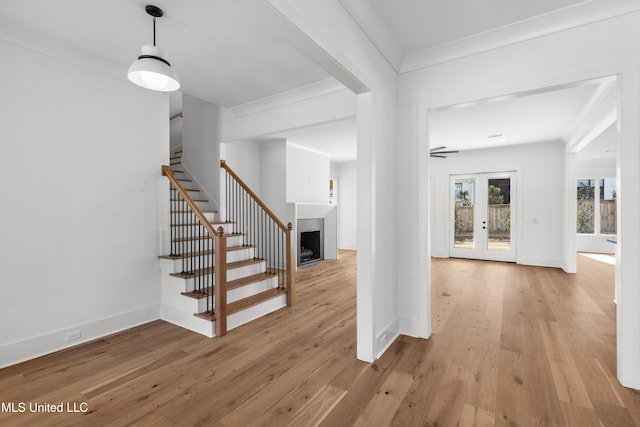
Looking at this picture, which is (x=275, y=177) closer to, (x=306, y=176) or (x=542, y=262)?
(x=306, y=176)

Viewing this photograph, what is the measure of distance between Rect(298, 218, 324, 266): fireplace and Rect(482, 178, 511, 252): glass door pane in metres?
3.98

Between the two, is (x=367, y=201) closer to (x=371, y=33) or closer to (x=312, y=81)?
(x=371, y=33)

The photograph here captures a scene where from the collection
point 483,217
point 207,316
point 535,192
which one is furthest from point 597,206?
point 207,316

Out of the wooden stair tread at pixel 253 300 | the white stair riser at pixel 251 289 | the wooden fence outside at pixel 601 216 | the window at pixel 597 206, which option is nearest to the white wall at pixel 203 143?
the white stair riser at pixel 251 289

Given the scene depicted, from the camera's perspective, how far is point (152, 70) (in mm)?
2121

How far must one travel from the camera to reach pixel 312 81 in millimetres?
3441

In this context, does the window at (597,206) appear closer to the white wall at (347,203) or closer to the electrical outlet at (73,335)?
the white wall at (347,203)

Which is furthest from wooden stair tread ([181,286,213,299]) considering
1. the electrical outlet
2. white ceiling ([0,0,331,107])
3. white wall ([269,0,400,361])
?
white ceiling ([0,0,331,107])

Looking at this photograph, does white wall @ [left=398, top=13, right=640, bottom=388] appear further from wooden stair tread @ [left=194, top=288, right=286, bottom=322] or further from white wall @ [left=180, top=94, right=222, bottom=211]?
white wall @ [left=180, top=94, right=222, bottom=211]

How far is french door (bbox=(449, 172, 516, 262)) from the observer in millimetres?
6941

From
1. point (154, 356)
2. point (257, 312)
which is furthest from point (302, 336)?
point (154, 356)

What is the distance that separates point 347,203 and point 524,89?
22.0 ft

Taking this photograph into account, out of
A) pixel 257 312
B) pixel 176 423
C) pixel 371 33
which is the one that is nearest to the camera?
pixel 176 423

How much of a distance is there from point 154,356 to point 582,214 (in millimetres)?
10802
